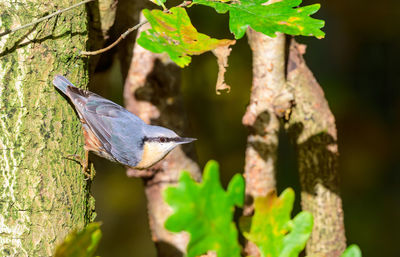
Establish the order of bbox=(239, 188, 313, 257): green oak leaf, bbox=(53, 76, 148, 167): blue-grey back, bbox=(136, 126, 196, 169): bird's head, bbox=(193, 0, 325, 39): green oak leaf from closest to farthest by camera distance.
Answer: bbox=(239, 188, 313, 257): green oak leaf < bbox=(193, 0, 325, 39): green oak leaf < bbox=(53, 76, 148, 167): blue-grey back < bbox=(136, 126, 196, 169): bird's head

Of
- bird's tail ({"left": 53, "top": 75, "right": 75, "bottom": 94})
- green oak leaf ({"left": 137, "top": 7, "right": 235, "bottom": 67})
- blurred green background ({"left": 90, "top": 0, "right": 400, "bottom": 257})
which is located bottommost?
blurred green background ({"left": 90, "top": 0, "right": 400, "bottom": 257})

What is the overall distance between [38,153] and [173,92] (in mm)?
931

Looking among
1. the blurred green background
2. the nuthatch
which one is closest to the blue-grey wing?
the nuthatch

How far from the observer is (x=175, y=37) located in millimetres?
1156

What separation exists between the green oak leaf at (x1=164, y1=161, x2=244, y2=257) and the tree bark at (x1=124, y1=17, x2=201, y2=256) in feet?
4.41

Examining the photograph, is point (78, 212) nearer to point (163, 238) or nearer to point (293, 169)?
point (163, 238)

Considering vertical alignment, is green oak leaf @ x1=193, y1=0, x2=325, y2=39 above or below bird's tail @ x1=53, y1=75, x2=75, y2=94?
above

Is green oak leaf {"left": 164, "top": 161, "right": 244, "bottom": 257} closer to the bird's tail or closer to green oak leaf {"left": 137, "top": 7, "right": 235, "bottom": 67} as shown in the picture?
green oak leaf {"left": 137, "top": 7, "right": 235, "bottom": 67}

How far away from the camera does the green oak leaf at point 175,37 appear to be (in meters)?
1.11

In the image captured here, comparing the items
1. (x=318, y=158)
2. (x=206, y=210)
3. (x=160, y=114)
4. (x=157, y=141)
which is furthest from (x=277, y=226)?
(x=160, y=114)

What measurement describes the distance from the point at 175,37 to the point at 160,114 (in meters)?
1.03

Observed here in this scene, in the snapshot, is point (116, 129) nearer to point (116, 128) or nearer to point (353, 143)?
point (116, 128)

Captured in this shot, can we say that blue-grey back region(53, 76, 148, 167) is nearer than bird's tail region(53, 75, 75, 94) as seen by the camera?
No

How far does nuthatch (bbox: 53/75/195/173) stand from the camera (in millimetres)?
1791
